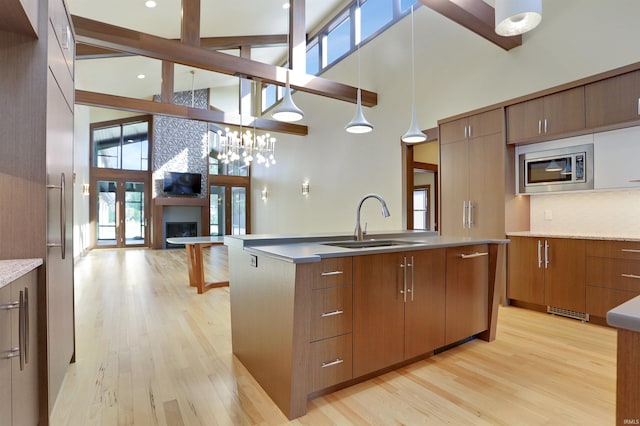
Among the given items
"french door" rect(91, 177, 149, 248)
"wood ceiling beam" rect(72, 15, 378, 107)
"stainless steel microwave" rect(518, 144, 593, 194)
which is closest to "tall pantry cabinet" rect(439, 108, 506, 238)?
"stainless steel microwave" rect(518, 144, 593, 194)

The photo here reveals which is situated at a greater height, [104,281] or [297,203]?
[297,203]

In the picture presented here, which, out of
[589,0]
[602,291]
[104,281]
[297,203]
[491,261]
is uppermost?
[589,0]

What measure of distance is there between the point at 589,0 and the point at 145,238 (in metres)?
11.5

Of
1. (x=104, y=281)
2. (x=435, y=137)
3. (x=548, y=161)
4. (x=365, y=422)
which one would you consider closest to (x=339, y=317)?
(x=365, y=422)

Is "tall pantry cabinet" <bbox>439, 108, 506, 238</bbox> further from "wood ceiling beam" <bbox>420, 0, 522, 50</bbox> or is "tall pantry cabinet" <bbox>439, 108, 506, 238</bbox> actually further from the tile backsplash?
"wood ceiling beam" <bbox>420, 0, 522, 50</bbox>

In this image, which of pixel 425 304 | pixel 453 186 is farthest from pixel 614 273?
pixel 425 304

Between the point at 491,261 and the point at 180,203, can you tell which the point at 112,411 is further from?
the point at 180,203

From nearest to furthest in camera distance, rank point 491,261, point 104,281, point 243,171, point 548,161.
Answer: point 491,261
point 548,161
point 104,281
point 243,171

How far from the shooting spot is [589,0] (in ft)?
10.5

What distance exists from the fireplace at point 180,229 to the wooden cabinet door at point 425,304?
10.0 meters

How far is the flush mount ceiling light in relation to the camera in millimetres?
1886

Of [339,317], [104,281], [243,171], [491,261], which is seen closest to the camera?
[339,317]

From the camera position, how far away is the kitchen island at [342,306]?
70.0 inches

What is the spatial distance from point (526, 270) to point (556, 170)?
1.13 metres
